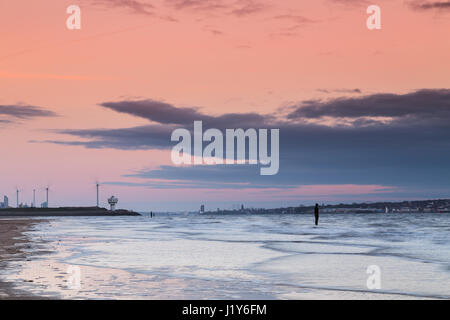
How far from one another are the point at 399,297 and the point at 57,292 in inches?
336

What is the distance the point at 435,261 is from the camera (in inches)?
922

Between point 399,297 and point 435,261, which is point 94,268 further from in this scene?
point 435,261

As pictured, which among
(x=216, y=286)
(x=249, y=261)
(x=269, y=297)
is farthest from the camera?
(x=249, y=261)

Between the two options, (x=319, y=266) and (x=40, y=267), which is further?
(x=319, y=266)

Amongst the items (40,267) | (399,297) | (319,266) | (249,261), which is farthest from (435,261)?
(40,267)
